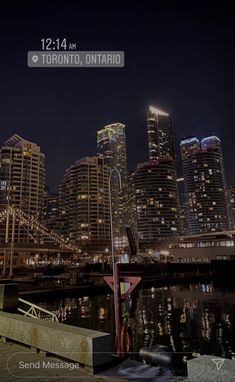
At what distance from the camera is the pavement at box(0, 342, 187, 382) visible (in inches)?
242

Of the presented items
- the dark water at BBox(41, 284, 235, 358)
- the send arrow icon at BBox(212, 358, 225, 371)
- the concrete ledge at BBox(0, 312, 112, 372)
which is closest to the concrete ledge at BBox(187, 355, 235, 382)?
the send arrow icon at BBox(212, 358, 225, 371)

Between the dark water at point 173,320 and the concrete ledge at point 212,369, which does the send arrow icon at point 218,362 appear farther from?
Result: the dark water at point 173,320

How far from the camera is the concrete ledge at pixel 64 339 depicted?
6719 mm

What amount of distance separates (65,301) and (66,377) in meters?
37.0

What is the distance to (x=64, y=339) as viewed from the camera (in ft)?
24.0

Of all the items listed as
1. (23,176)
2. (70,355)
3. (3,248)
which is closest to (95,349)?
(70,355)

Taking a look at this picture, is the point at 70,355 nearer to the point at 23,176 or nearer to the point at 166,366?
the point at 166,366

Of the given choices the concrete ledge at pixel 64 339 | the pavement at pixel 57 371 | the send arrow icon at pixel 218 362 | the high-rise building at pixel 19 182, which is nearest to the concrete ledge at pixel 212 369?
the send arrow icon at pixel 218 362

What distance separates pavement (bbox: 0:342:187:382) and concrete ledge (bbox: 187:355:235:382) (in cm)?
44

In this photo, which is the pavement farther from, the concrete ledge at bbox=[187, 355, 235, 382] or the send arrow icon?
the send arrow icon

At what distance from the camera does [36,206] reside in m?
199

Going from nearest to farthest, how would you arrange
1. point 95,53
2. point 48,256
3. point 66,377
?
point 66,377
point 95,53
point 48,256

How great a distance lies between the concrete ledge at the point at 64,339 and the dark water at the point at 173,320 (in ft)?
34.9

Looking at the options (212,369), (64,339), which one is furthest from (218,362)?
(64,339)
